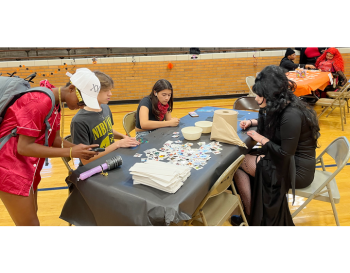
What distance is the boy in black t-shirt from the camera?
2.02 m

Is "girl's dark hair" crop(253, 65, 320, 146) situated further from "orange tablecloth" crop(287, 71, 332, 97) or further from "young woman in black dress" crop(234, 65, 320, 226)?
"orange tablecloth" crop(287, 71, 332, 97)

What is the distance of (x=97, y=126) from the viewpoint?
2139 millimetres

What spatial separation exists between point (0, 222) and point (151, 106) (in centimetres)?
195

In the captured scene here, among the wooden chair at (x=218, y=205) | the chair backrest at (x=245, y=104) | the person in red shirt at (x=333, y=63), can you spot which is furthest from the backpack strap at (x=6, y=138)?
the person in red shirt at (x=333, y=63)

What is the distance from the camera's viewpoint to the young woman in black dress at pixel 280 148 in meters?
1.97

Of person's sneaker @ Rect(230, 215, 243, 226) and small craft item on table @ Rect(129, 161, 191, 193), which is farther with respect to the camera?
person's sneaker @ Rect(230, 215, 243, 226)

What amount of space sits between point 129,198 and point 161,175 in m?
0.23

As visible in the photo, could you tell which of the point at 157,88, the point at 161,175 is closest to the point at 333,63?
the point at 157,88

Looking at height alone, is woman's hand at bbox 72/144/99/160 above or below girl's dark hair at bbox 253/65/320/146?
below

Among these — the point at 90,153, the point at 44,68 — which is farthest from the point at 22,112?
the point at 44,68

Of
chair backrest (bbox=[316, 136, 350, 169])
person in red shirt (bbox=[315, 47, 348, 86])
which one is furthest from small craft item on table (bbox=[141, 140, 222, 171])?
person in red shirt (bbox=[315, 47, 348, 86])

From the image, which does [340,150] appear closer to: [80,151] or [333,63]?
[80,151]

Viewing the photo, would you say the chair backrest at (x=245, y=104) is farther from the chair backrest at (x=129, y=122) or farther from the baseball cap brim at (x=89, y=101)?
the baseball cap brim at (x=89, y=101)

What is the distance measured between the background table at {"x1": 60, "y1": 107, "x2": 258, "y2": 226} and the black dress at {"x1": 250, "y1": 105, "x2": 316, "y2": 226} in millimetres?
368
